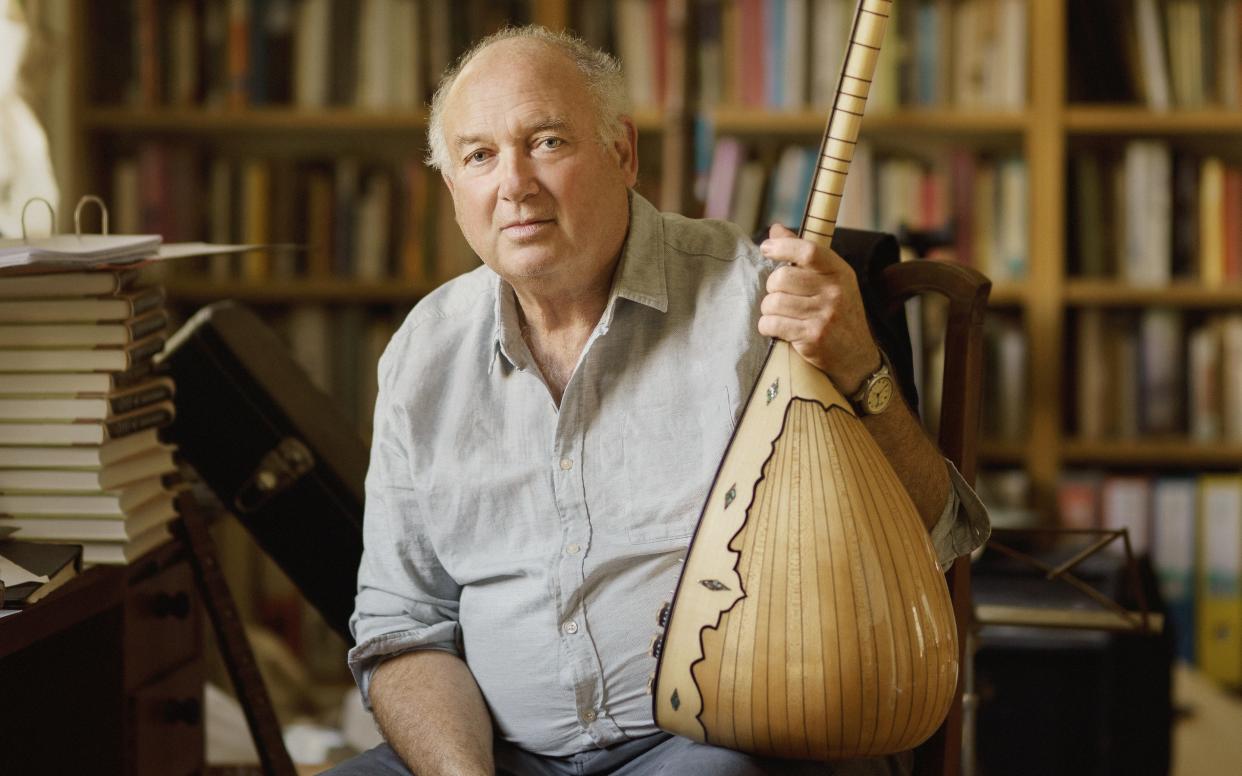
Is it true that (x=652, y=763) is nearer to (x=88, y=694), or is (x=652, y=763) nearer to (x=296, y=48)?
(x=88, y=694)

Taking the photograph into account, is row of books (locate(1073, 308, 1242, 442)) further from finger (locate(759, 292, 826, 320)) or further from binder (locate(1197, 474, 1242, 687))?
finger (locate(759, 292, 826, 320))

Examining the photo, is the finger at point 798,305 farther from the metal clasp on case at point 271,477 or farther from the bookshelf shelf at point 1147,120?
the bookshelf shelf at point 1147,120

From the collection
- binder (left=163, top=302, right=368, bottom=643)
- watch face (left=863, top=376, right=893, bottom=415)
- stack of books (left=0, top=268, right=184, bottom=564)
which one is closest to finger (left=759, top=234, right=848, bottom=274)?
watch face (left=863, top=376, right=893, bottom=415)

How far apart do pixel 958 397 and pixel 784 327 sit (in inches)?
12.3

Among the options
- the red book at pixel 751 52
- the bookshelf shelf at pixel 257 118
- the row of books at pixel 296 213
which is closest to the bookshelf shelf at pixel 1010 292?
the red book at pixel 751 52

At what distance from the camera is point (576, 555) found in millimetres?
1273

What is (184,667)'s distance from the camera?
1.56m

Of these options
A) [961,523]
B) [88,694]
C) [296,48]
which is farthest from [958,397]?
[296,48]

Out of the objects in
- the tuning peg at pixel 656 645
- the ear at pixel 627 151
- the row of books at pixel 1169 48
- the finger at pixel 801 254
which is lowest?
the tuning peg at pixel 656 645

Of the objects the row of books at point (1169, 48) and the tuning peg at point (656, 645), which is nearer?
the tuning peg at point (656, 645)

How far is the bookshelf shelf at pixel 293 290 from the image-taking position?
9.86 ft

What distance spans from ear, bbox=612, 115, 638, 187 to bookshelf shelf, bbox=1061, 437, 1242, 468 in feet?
6.28

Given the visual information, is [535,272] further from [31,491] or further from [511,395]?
[31,491]

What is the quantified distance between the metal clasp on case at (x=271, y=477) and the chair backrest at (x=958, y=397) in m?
0.81
